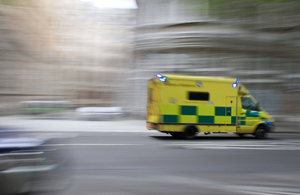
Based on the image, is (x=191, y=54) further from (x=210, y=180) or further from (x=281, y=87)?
(x=210, y=180)

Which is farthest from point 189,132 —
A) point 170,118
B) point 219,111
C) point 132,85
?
point 132,85

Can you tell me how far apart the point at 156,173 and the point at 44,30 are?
2814 cm

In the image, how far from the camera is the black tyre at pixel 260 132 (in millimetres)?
11648

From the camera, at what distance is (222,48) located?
18.8m

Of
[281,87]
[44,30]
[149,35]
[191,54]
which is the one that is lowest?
[281,87]

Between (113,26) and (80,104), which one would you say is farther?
(113,26)

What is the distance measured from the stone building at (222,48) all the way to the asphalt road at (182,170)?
958 centimetres

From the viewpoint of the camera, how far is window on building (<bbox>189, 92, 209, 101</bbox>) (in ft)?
35.3

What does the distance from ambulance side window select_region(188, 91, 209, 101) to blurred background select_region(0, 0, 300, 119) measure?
6.00m

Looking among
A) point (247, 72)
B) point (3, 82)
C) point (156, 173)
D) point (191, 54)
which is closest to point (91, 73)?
point (3, 82)

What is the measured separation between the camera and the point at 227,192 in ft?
14.7

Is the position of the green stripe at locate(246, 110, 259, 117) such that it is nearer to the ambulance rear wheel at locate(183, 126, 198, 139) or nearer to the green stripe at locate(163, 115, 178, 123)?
the ambulance rear wheel at locate(183, 126, 198, 139)

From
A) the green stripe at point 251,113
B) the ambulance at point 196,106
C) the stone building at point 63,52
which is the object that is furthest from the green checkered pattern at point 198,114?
the stone building at point 63,52

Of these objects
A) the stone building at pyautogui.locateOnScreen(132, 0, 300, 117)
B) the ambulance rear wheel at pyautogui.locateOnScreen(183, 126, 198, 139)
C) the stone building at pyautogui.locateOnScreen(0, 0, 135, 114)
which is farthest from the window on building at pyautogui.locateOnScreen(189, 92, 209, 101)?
the stone building at pyautogui.locateOnScreen(0, 0, 135, 114)
